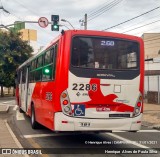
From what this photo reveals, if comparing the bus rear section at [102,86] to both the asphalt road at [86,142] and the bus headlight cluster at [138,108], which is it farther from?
the asphalt road at [86,142]

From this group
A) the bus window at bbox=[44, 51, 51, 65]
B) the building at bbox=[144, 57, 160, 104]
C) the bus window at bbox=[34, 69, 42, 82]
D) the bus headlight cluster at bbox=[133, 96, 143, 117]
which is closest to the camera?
the bus headlight cluster at bbox=[133, 96, 143, 117]

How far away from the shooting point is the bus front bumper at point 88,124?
9.14 metres

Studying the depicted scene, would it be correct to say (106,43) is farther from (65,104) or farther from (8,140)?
(8,140)


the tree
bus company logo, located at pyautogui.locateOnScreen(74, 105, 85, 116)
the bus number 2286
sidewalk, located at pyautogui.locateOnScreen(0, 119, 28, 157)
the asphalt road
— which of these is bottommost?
the asphalt road

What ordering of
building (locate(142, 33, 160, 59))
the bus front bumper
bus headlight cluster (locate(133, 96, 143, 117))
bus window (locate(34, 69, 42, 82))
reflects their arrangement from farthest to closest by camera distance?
building (locate(142, 33, 160, 59))
bus window (locate(34, 69, 42, 82))
bus headlight cluster (locate(133, 96, 143, 117))
the bus front bumper

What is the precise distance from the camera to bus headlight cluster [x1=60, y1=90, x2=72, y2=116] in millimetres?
9188

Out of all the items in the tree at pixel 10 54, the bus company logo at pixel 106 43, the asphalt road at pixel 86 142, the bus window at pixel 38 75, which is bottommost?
the asphalt road at pixel 86 142

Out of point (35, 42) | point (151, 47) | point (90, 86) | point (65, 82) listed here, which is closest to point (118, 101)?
point (90, 86)

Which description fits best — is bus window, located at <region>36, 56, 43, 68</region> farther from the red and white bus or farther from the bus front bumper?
the bus front bumper

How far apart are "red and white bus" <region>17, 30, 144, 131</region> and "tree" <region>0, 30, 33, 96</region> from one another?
33.3m

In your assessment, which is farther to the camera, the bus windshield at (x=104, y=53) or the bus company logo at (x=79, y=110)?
the bus windshield at (x=104, y=53)

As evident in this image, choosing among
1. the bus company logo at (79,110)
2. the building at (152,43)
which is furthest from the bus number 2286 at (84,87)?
the building at (152,43)

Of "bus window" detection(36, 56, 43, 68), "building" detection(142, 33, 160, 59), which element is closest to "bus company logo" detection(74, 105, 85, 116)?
"bus window" detection(36, 56, 43, 68)

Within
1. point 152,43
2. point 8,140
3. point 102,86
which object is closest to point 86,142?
point 102,86
